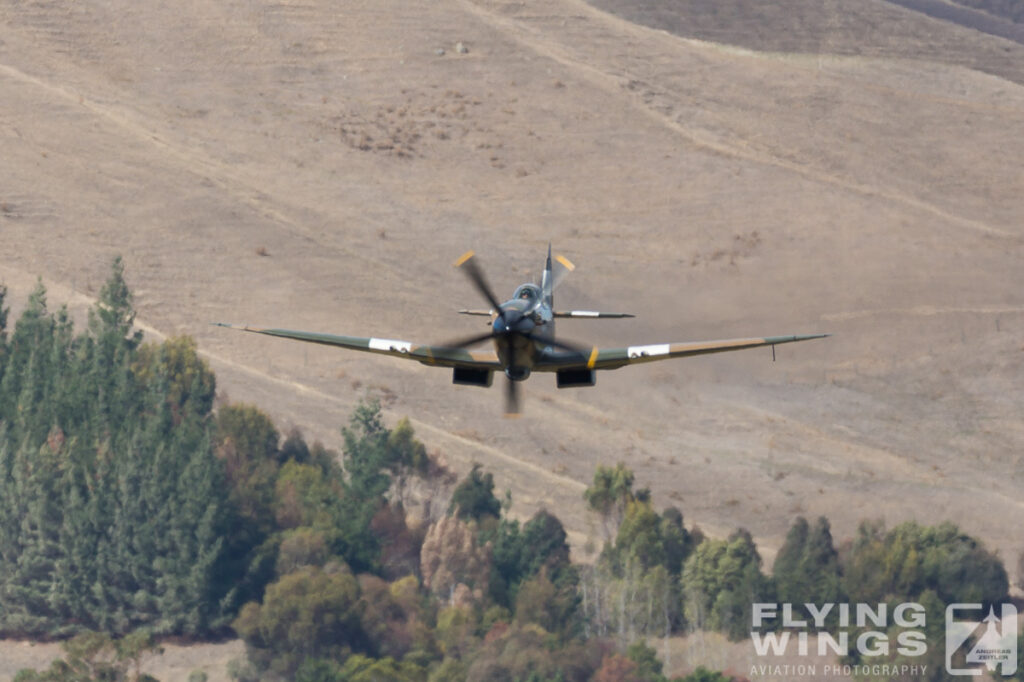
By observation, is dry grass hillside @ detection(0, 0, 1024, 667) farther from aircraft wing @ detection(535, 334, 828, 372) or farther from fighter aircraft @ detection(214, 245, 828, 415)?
aircraft wing @ detection(535, 334, 828, 372)

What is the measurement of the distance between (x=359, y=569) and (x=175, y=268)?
36.1 metres

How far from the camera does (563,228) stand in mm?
169250

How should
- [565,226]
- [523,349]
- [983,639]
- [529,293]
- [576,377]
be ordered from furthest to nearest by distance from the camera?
[565,226]
[983,639]
[576,377]
[529,293]
[523,349]

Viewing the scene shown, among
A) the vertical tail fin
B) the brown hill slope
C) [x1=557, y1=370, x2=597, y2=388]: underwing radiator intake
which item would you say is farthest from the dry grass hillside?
[x1=557, y1=370, x2=597, y2=388]: underwing radiator intake

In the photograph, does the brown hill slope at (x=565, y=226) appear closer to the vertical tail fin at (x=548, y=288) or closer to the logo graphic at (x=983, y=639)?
the logo graphic at (x=983, y=639)

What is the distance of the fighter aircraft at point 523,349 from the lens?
51562 mm

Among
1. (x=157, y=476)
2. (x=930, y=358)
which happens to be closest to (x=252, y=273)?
(x=157, y=476)

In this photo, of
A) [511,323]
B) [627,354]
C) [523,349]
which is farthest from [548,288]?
[511,323]

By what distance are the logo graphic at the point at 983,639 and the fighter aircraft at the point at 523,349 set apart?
270ft

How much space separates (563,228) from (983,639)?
61396 millimetres

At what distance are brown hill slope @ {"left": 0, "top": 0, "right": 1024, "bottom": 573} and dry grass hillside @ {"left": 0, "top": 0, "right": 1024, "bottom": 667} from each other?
1.15 ft

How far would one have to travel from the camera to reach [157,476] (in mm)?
142375

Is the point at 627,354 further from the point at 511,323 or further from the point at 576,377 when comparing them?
the point at 511,323

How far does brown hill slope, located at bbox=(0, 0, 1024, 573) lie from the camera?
472 ft
